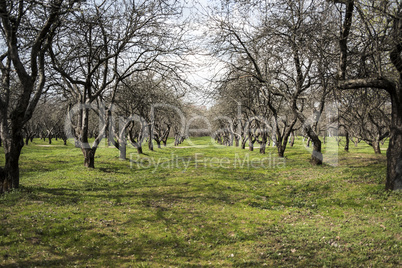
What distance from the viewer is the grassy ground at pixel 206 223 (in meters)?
5.95

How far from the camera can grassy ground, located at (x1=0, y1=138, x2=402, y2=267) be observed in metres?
5.95

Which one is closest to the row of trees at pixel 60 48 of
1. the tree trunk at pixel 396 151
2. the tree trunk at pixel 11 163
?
the tree trunk at pixel 11 163

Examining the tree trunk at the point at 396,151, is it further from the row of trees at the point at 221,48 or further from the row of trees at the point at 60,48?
the row of trees at the point at 60,48

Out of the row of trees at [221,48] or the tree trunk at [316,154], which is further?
the tree trunk at [316,154]

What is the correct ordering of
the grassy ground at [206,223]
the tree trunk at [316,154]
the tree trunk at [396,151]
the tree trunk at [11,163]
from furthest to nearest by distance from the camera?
the tree trunk at [316,154], the tree trunk at [11,163], the tree trunk at [396,151], the grassy ground at [206,223]

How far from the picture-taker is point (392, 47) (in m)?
8.90

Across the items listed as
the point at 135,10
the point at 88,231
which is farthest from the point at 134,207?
the point at 135,10

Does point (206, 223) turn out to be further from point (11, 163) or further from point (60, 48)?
point (60, 48)

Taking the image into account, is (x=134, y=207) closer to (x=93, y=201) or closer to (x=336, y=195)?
(x=93, y=201)

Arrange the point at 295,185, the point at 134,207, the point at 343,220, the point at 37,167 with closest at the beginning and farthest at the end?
the point at 343,220 → the point at 134,207 → the point at 295,185 → the point at 37,167

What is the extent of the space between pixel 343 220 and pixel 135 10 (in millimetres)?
12977

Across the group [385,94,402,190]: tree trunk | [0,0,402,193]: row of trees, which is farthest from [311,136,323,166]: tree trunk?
[385,94,402,190]: tree trunk

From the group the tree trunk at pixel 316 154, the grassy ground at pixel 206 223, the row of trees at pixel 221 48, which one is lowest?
the grassy ground at pixel 206 223

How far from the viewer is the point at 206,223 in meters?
8.20
